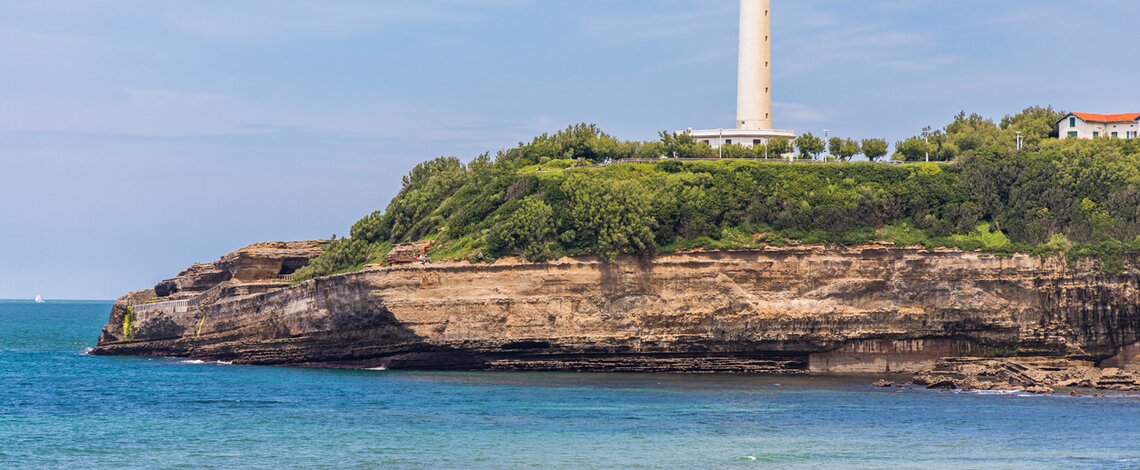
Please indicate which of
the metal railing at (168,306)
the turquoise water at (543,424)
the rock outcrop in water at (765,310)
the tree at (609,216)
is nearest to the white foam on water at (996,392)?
the turquoise water at (543,424)

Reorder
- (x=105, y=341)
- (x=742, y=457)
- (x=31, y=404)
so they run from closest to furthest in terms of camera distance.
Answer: (x=742, y=457)
(x=31, y=404)
(x=105, y=341)

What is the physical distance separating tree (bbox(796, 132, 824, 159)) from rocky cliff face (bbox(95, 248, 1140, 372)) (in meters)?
14.5

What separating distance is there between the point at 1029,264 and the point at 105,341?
181 feet

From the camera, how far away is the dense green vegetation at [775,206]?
68.4 m

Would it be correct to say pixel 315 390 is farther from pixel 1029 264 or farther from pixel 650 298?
pixel 1029 264

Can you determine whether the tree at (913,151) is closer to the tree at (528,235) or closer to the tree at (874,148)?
the tree at (874,148)

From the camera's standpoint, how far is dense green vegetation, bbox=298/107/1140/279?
68438 millimetres

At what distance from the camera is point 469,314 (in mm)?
67250

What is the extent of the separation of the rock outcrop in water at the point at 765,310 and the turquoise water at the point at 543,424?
7.42 feet

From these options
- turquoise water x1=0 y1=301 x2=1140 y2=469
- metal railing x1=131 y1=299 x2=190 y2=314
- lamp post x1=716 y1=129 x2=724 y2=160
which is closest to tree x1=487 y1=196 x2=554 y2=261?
turquoise water x1=0 y1=301 x2=1140 y2=469

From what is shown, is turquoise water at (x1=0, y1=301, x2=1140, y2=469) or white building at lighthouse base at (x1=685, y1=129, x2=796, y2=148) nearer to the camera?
turquoise water at (x1=0, y1=301, x2=1140, y2=469)

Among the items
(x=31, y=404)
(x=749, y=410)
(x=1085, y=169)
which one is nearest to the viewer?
(x=749, y=410)

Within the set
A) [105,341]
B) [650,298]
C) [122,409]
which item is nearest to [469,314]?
[650,298]

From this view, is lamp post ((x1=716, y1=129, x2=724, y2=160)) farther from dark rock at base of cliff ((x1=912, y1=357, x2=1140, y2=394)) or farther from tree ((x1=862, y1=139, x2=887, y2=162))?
dark rock at base of cliff ((x1=912, y1=357, x2=1140, y2=394))
